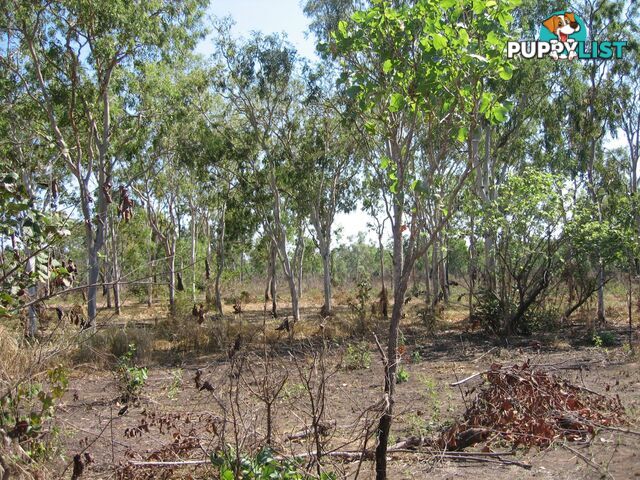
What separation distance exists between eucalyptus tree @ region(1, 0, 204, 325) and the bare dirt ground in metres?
4.98

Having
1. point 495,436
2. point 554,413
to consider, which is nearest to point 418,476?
point 495,436

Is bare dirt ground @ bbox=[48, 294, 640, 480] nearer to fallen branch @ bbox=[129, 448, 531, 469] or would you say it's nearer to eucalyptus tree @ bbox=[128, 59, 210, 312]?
fallen branch @ bbox=[129, 448, 531, 469]

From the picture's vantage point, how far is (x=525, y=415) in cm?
556

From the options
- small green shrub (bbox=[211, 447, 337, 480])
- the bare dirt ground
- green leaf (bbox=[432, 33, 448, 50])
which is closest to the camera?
small green shrub (bbox=[211, 447, 337, 480])

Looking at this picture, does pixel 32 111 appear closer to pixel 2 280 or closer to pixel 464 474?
pixel 2 280

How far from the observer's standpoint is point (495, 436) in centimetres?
553

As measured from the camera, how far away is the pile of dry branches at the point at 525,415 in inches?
213

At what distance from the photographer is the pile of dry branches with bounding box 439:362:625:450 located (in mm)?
5406

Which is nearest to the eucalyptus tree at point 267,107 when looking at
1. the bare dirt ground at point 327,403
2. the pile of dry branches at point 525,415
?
the bare dirt ground at point 327,403

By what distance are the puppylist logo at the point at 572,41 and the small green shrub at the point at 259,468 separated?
14.0 metres

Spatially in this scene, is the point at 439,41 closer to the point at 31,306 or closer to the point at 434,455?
the point at 434,455

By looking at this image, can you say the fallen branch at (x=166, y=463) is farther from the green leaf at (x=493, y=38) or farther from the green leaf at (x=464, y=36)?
the green leaf at (x=493, y=38)

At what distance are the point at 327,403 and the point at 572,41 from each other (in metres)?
13.6

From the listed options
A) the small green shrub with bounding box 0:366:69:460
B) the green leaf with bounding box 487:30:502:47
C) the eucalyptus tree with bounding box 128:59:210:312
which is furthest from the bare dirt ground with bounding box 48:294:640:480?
the eucalyptus tree with bounding box 128:59:210:312
